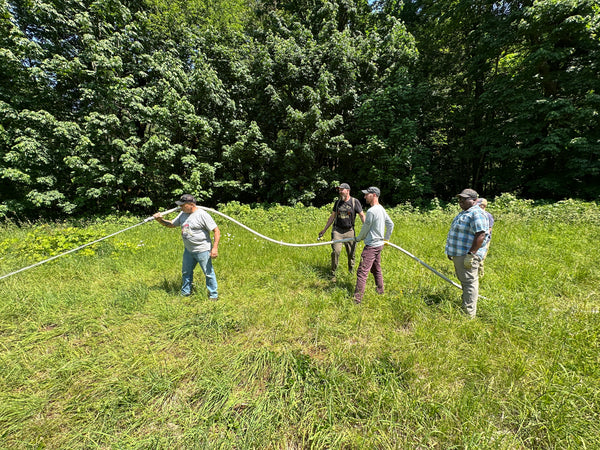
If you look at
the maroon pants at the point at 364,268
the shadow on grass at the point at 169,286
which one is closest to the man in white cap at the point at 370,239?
the maroon pants at the point at 364,268

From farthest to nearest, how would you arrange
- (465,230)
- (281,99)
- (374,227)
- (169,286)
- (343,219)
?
(281,99), (343,219), (169,286), (374,227), (465,230)

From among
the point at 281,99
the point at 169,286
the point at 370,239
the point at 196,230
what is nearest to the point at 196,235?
the point at 196,230

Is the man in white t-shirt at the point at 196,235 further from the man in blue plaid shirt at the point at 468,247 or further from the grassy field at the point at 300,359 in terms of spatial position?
the man in blue plaid shirt at the point at 468,247

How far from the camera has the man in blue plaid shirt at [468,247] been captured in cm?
295

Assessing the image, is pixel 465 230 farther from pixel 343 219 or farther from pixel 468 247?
pixel 343 219

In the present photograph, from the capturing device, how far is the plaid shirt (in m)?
2.90

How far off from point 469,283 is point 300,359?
254cm

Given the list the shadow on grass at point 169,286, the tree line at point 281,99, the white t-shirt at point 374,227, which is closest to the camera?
the white t-shirt at point 374,227

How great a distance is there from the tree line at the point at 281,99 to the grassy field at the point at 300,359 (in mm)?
7981

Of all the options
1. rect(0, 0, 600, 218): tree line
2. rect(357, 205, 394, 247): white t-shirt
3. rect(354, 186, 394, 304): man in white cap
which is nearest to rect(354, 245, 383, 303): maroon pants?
rect(354, 186, 394, 304): man in white cap

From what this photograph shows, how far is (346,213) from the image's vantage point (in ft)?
14.5

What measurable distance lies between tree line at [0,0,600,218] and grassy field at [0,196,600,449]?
7.98 metres

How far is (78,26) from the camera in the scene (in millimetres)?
9867

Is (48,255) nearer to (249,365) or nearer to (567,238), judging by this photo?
(249,365)
